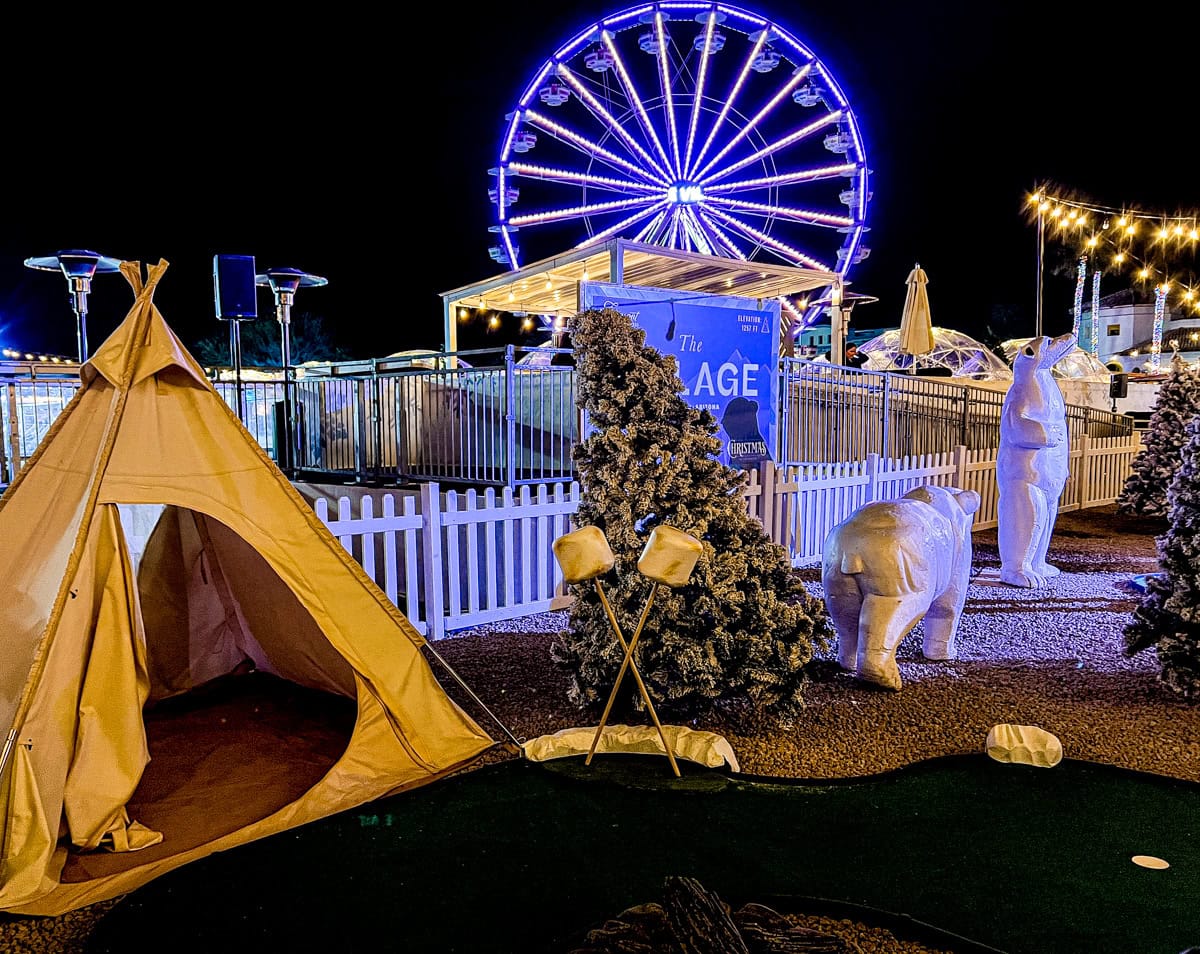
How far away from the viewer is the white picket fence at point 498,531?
20.4ft

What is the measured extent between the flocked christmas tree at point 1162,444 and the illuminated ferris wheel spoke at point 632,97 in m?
10.3

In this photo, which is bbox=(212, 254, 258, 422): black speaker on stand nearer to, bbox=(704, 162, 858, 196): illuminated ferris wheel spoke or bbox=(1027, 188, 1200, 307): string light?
bbox=(704, 162, 858, 196): illuminated ferris wheel spoke

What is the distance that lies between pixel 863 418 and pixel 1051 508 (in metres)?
4.91

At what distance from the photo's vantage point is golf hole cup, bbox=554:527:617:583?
3.68m

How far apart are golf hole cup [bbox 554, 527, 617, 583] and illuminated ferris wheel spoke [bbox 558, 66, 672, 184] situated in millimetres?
15306

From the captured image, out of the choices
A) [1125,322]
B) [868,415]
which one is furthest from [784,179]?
[1125,322]

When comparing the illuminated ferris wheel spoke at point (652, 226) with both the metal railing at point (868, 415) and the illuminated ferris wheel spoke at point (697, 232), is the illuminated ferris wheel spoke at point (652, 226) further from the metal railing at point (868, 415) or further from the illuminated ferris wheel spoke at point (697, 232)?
the metal railing at point (868, 415)

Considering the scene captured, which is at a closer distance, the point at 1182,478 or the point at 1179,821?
the point at 1179,821

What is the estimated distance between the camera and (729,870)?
3113mm

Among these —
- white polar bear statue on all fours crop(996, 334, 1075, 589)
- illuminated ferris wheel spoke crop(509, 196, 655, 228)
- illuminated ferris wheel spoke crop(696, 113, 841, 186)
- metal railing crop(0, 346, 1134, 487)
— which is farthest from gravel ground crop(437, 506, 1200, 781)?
illuminated ferris wheel spoke crop(696, 113, 841, 186)

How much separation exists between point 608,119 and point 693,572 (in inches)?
591

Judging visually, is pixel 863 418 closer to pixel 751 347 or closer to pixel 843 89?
pixel 751 347

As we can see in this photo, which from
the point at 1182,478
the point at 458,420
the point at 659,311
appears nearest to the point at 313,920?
the point at 1182,478

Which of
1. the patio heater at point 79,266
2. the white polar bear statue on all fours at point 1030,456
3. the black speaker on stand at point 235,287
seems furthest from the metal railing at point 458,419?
the white polar bear statue on all fours at point 1030,456
